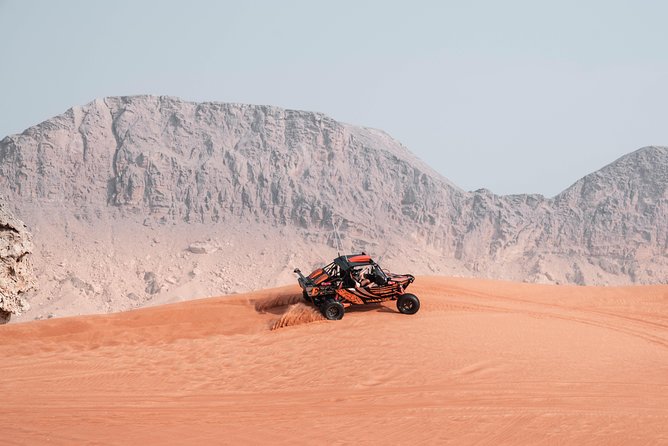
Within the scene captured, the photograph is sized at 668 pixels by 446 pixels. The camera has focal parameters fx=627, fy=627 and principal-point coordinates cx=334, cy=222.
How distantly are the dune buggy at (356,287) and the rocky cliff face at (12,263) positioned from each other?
7065mm

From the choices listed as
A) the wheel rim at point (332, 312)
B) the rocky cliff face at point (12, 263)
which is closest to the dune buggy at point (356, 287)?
the wheel rim at point (332, 312)

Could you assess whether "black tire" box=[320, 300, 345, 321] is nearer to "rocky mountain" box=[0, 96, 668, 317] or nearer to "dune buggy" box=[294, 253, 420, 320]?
"dune buggy" box=[294, 253, 420, 320]

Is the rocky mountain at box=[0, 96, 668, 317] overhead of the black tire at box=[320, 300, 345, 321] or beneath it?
overhead

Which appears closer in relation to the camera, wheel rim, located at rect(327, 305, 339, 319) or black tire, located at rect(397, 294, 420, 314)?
wheel rim, located at rect(327, 305, 339, 319)

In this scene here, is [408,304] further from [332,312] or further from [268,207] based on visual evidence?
[268,207]

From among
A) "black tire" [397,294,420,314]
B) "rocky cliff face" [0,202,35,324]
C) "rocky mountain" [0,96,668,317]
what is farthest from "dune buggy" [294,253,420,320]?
"rocky mountain" [0,96,668,317]

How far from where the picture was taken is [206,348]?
13484mm

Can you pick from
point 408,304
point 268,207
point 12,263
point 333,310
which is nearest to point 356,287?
point 333,310

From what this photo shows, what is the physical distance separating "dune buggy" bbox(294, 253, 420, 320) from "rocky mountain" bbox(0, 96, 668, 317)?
32.3 metres

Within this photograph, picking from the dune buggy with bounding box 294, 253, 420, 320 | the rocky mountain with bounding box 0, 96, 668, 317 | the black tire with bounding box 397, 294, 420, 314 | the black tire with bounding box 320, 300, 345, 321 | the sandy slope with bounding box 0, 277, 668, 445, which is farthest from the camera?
the rocky mountain with bounding box 0, 96, 668, 317

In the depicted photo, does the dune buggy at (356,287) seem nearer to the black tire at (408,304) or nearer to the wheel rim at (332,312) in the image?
the black tire at (408,304)

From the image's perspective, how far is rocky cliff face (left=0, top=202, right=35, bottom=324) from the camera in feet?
49.5

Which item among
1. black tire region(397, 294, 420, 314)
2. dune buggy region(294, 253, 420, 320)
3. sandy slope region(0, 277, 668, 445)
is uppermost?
dune buggy region(294, 253, 420, 320)

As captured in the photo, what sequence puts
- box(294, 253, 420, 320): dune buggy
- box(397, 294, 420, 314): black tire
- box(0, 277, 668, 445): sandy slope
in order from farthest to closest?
box(294, 253, 420, 320): dune buggy < box(397, 294, 420, 314): black tire < box(0, 277, 668, 445): sandy slope
